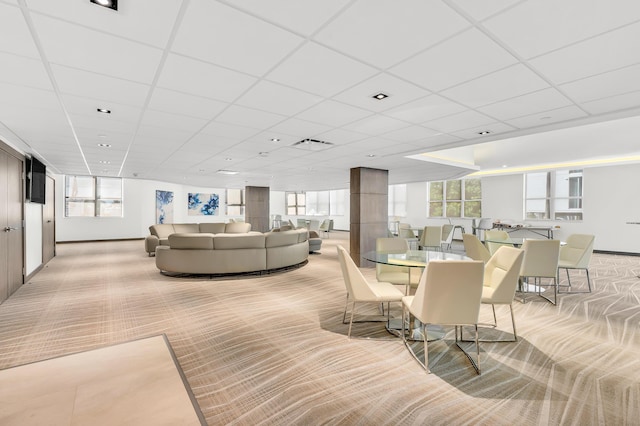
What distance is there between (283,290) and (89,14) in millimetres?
4259

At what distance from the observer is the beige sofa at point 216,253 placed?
5.98 metres

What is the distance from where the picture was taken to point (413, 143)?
5098mm

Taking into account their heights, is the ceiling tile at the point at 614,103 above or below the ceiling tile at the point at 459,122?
above

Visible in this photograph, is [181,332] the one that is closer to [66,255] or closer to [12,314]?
[12,314]

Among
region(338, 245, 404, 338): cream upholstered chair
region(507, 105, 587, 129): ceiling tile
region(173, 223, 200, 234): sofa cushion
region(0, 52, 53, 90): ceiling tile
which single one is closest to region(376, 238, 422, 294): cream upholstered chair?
region(338, 245, 404, 338): cream upholstered chair

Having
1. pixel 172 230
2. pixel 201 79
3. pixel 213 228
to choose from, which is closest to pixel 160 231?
pixel 172 230

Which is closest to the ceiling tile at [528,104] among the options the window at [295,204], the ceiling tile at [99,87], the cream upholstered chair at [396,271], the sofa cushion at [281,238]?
the cream upholstered chair at [396,271]

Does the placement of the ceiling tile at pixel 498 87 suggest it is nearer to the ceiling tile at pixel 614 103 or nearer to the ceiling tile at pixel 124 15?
the ceiling tile at pixel 614 103

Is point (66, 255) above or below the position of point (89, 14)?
below

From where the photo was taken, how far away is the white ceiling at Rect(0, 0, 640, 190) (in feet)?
5.92

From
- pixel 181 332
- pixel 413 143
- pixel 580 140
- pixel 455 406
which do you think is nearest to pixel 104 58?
pixel 181 332

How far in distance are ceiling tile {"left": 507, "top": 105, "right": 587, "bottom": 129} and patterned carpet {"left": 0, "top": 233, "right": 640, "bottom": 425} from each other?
245cm

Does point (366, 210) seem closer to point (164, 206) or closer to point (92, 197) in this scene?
point (164, 206)

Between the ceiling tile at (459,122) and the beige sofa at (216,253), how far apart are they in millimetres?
3810
